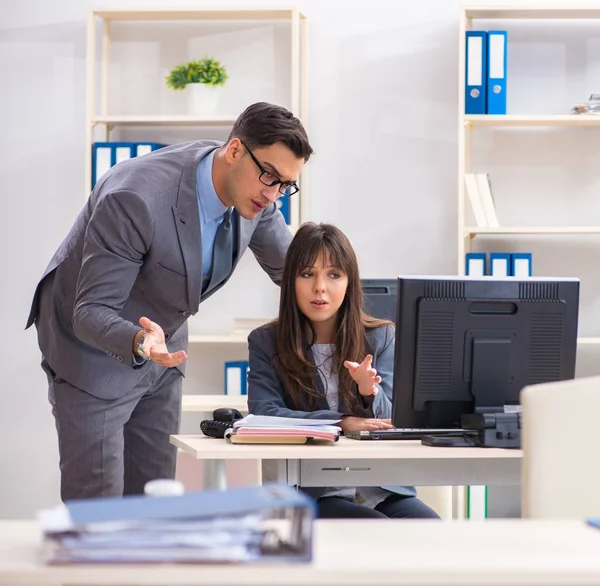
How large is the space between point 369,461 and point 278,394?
0.45 m

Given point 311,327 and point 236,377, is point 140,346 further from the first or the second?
point 236,377

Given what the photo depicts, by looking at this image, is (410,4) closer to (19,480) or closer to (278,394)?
(278,394)

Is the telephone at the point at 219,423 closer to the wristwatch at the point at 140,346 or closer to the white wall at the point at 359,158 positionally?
the wristwatch at the point at 140,346

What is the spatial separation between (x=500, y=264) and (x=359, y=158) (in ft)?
2.57

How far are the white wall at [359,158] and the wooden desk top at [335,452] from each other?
2091 mm

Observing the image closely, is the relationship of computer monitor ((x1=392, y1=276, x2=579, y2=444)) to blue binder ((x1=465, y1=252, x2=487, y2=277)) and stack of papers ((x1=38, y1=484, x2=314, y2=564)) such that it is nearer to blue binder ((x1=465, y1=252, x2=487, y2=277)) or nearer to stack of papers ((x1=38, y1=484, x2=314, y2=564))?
stack of papers ((x1=38, y1=484, x2=314, y2=564))

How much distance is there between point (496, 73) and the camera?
3758 mm

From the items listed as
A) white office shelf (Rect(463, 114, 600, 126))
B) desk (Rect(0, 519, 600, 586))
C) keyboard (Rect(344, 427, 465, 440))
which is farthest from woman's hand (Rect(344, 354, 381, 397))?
white office shelf (Rect(463, 114, 600, 126))

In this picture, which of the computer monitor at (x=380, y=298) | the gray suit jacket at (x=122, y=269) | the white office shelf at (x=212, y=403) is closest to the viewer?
the gray suit jacket at (x=122, y=269)

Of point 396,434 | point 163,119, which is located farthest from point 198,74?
point 396,434

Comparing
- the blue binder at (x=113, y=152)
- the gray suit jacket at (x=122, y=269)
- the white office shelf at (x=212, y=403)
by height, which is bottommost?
the white office shelf at (x=212, y=403)

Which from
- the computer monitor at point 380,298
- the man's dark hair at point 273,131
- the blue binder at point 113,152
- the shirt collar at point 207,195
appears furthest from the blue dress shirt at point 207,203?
the blue binder at point 113,152

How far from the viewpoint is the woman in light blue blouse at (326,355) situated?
7.75 ft

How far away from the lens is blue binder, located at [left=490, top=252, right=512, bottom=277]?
12.4 feet
